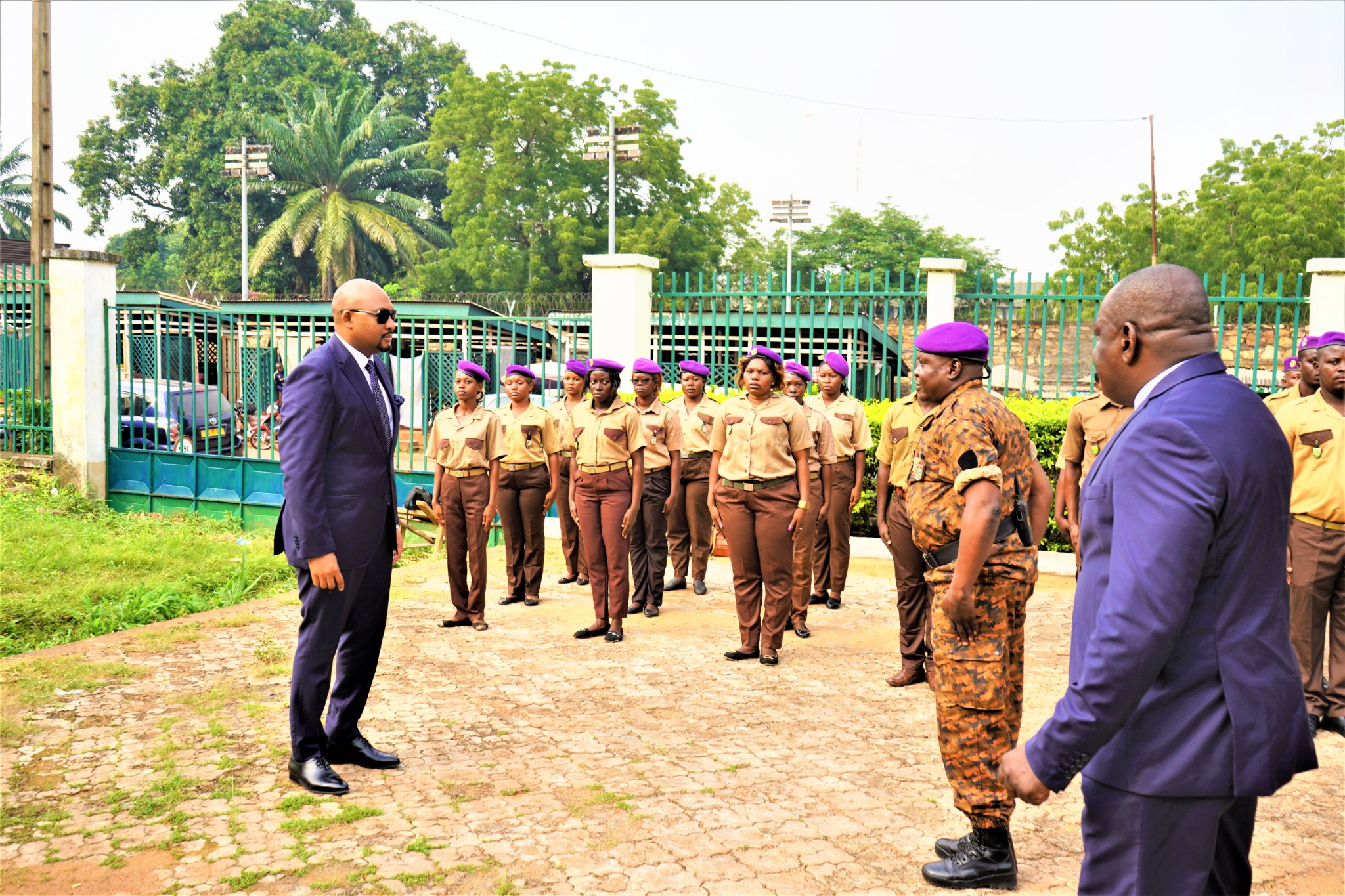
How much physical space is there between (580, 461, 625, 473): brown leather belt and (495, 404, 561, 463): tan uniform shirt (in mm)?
866

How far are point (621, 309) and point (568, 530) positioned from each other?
2.77 meters

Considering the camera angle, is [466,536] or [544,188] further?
[544,188]

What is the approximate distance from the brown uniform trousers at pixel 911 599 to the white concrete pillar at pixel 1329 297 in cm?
541

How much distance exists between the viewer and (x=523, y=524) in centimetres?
830

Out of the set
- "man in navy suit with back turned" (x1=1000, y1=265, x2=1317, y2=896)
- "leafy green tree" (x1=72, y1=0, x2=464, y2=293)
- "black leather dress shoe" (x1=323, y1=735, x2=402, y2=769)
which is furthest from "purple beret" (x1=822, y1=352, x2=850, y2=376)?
"leafy green tree" (x1=72, y1=0, x2=464, y2=293)

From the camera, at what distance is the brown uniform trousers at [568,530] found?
9188 millimetres

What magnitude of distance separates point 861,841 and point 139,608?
5795mm

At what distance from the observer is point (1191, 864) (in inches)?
83.6

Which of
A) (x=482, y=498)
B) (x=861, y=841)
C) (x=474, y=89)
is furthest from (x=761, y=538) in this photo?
(x=474, y=89)

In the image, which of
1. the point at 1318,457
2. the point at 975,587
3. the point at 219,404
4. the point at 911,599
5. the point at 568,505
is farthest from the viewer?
the point at 219,404

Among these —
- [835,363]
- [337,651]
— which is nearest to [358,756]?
[337,651]

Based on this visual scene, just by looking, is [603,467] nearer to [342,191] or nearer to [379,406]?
[379,406]

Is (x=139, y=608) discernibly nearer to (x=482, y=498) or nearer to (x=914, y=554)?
(x=482, y=498)

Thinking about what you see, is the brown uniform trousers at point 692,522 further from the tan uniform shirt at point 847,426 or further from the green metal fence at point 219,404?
the green metal fence at point 219,404
